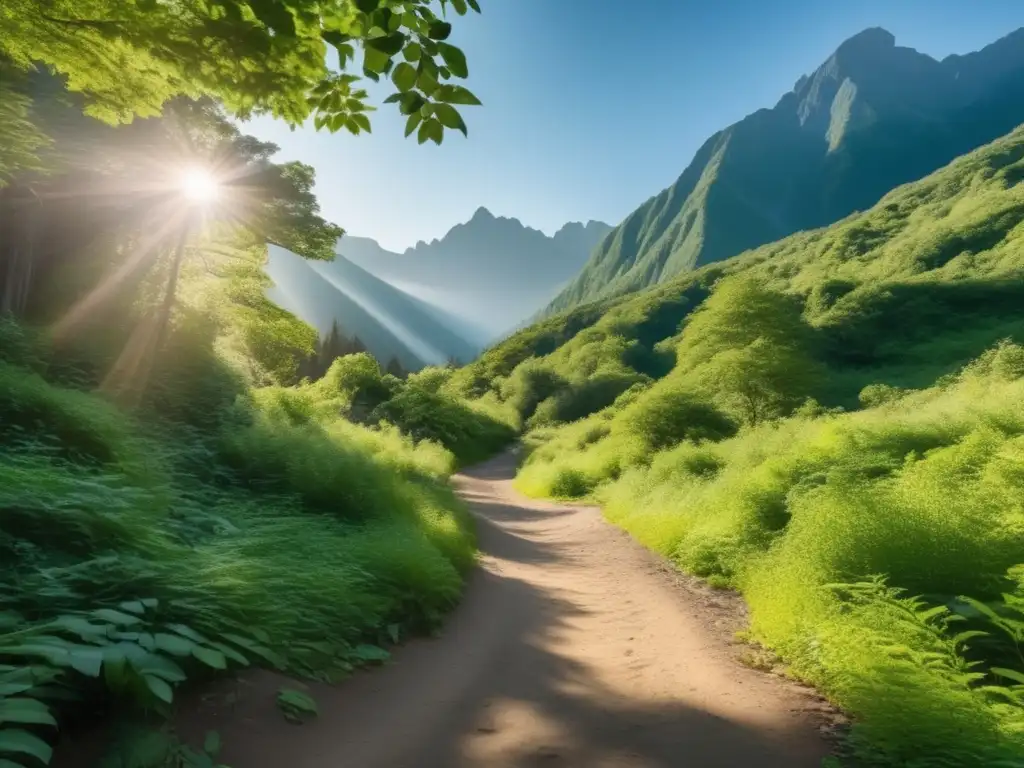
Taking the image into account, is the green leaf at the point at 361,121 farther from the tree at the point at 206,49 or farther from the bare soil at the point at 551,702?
the bare soil at the point at 551,702

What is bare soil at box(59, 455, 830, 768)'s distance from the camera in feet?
12.1

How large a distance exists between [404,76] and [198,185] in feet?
54.2

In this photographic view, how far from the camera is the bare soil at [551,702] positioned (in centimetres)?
369

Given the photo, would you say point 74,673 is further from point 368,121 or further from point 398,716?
point 368,121

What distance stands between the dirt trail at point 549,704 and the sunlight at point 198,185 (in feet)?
45.7

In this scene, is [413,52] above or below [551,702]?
above

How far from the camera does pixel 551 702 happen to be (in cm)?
472

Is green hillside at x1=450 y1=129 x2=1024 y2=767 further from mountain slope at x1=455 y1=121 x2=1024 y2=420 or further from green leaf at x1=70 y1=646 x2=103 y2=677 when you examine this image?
green leaf at x1=70 y1=646 x2=103 y2=677

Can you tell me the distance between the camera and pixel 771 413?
71.9ft

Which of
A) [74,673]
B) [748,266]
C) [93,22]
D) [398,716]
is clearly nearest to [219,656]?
[74,673]

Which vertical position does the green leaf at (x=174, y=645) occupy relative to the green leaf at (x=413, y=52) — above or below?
below

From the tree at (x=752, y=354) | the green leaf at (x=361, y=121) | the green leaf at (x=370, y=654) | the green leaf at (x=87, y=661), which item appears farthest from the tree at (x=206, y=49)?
the tree at (x=752, y=354)

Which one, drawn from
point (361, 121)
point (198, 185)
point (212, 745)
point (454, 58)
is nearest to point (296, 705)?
point (212, 745)

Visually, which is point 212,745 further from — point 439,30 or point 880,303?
point 880,303
